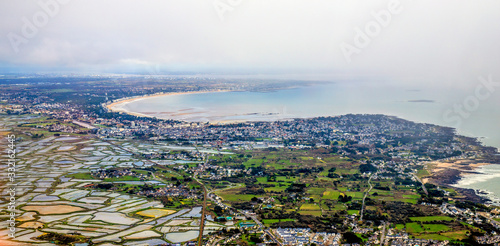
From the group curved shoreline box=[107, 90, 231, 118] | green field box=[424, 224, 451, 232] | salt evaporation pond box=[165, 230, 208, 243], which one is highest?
curved shoreline box=[107, 90, 231, 118]

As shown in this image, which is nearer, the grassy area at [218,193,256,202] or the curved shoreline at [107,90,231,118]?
the grassy area at [218,193,256,202]

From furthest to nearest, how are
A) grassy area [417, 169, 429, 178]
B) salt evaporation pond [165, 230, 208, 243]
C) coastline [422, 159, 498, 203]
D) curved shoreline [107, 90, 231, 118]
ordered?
curved shoreline [107, 90, 231, 118] < grassy area [417, 169, 429, 178] < coastline [422, 159, 498, 203] < salt evaporation pond [165, 230, 208, 243]

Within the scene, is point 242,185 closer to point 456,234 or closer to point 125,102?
point 456,234

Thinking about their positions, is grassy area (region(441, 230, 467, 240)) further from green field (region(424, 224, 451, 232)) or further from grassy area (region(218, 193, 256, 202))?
grassy area (region(218, 193, 256, 202))

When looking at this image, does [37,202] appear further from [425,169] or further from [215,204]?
[425,169]

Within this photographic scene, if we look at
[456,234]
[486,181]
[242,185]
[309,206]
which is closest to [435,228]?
[456,234]

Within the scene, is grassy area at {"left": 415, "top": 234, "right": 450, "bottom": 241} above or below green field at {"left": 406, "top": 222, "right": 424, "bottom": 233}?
below

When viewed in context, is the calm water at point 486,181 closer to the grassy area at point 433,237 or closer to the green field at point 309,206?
the grassy area at point 433,237

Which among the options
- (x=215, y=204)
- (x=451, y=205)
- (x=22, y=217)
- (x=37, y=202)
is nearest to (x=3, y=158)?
(x=37, y=202)

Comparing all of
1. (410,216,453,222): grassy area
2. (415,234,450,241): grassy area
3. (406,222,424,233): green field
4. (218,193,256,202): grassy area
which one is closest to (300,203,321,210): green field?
(218,193,256,202): grassy area

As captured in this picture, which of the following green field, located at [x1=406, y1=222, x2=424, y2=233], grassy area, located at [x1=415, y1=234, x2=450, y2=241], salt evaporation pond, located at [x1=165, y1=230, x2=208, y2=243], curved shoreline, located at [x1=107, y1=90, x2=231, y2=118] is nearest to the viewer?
salt evaporation pond, located at [x1=165, y1=230, x2=208, y2=243]
